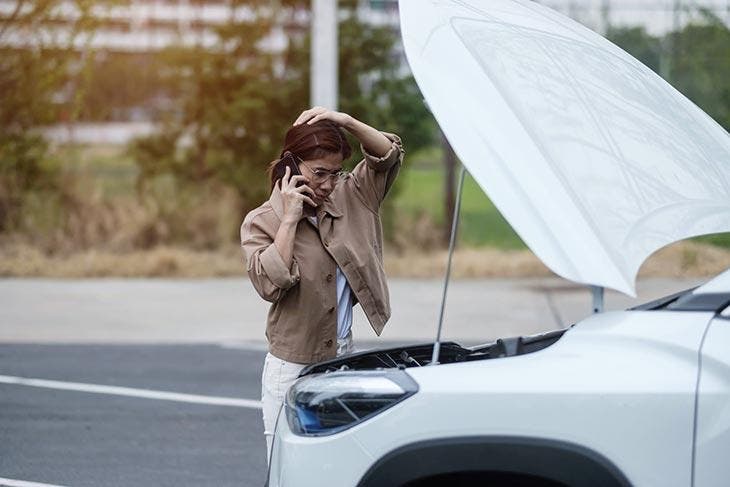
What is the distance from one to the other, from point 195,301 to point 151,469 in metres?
5.91

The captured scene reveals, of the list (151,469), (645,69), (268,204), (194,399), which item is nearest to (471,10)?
(645,69)

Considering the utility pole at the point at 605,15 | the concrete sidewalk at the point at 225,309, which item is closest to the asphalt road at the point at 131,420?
the concrete sidewalk at the point at 225,309

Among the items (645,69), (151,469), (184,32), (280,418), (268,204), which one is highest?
(184,32)

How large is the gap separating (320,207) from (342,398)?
1242mm

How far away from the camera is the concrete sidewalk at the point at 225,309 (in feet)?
36.6

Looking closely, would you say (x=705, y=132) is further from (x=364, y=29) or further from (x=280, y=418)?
(x=364, y=29)

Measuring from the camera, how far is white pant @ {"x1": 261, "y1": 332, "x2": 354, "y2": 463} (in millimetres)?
4723

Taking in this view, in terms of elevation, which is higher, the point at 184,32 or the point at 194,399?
the point at 184,32

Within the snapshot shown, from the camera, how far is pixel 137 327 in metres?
11.5

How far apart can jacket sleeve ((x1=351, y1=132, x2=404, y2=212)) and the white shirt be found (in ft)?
0.77

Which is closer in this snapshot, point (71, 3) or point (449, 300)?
point (449, 300)

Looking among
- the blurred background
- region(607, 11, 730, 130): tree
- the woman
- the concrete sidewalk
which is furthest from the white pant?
region(607, 11, 730, 130): tree

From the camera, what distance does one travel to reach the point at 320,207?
15.6 ft

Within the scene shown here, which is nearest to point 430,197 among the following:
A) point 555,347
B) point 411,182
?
point 411,182
